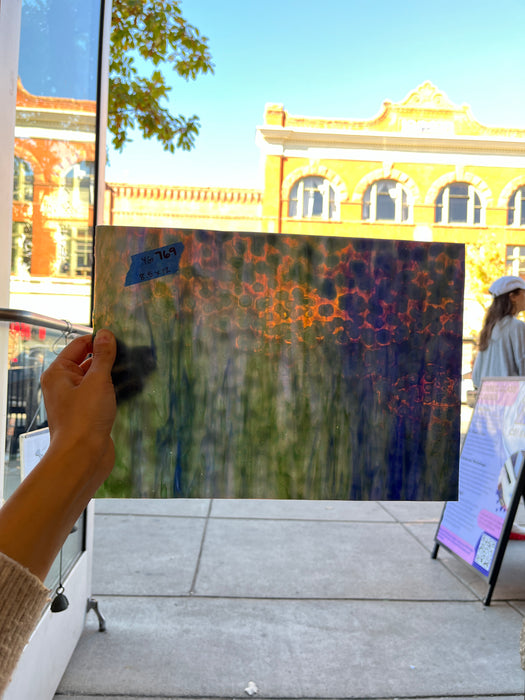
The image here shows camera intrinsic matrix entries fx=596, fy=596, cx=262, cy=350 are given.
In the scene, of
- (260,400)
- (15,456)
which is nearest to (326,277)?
(260,400)

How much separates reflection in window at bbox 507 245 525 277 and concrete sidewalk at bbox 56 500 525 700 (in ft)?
67.3

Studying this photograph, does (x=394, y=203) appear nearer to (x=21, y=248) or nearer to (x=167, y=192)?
(x=167, y=192)


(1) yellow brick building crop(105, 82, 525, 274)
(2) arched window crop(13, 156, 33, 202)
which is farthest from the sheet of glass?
(1) yellow brick building crop(105, 82, 525, 274)

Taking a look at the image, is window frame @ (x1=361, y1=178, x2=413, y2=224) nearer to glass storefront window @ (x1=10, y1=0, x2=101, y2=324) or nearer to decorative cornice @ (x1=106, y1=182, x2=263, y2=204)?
decorative cornice @ (x1=106, y1=182, x2=263, y2=204)

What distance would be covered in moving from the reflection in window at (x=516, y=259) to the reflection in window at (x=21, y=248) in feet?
74.8

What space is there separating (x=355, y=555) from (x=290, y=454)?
9.62ft

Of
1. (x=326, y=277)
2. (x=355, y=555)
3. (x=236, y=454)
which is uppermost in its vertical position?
(x=326, y=277)

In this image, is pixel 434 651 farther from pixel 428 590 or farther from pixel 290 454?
pixel 290 454

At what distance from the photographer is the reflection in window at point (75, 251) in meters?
2.30

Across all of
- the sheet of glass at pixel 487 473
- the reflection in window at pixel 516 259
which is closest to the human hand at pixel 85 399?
the sheet of glass at pixel 487 473

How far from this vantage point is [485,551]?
3.00 meters

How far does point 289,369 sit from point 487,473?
8.89 feet

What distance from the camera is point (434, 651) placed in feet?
7.91

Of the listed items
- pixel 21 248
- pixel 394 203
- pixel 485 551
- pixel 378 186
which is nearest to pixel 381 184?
pixel 378 186
